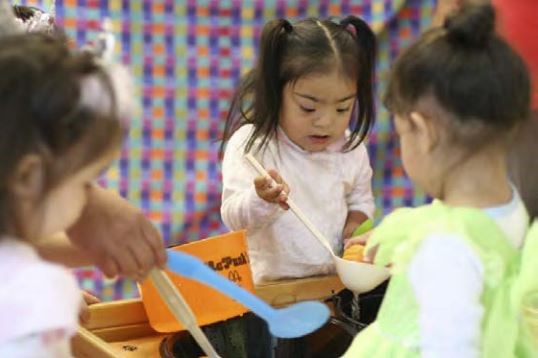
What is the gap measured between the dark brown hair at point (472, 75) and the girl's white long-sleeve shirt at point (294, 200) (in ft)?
1.72

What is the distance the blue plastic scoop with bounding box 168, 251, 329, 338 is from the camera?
2.67 feet

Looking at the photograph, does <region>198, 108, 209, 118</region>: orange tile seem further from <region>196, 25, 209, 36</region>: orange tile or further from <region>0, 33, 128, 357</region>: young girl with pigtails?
<region>0, 33, 128, 357</region>: young girl with pigtails

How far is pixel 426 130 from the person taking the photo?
73 cm

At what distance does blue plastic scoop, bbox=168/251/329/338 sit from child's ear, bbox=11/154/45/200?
Answer: 235 millimetres

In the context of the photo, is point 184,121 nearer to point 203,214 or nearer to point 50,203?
point 203,214

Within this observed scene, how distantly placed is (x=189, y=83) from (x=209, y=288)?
88 cm

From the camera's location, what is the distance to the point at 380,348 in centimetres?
77

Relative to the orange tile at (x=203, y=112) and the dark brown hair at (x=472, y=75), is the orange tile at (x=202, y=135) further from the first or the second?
the dark brown hair at (x=472, y=75)

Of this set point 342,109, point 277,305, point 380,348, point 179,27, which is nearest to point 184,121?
point 179,27

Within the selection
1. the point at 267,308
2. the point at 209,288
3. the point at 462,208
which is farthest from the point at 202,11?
the point at 462,208

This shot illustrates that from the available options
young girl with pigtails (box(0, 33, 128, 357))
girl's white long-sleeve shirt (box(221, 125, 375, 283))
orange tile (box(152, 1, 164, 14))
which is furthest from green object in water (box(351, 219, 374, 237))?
orange tile (box(152, 1, 164, 14))

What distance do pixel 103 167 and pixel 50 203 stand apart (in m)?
0.05

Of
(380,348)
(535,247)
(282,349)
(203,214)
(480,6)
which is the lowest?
(203,214)

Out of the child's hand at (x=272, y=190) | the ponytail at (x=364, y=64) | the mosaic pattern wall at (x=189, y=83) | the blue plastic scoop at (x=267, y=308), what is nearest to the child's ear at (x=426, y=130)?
the blue plastic scoop at (x=267, y=308)
